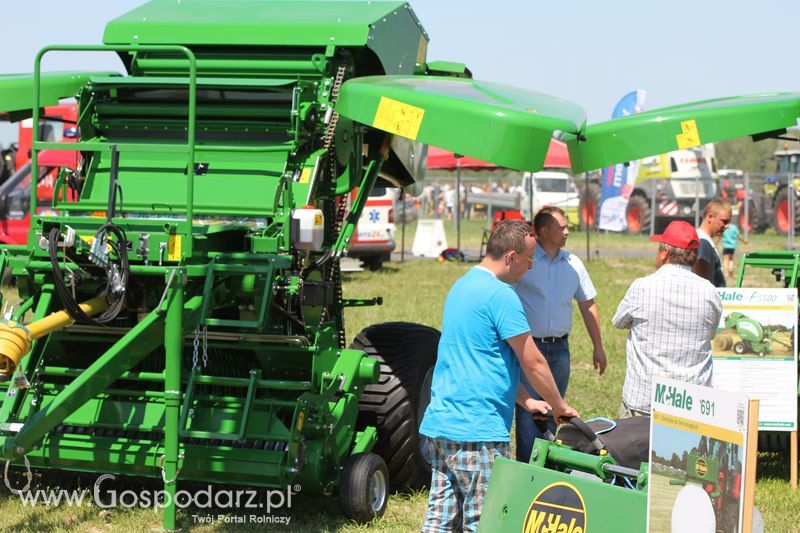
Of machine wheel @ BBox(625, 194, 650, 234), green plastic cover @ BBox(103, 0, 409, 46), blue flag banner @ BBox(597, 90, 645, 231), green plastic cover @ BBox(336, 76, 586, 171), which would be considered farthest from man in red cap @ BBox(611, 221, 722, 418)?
machine wheel @ BBox(625, 194, 650, 234)

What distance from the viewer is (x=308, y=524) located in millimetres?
6105

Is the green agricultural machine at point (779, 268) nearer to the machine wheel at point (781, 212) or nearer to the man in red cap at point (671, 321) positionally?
the man in red cap at point (671, 321)

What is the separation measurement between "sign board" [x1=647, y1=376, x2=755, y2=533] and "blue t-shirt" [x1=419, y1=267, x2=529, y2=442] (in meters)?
0.83

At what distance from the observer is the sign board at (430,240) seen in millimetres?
25844

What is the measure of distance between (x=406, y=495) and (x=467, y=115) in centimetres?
249

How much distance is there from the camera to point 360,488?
19.7 ft

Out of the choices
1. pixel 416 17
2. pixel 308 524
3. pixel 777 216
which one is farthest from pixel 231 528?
pixel 777 216

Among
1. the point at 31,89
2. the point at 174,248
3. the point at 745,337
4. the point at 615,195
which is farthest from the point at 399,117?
the point at 615,195

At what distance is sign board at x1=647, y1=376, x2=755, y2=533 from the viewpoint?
13.3ft

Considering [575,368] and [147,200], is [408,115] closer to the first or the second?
[147,200]

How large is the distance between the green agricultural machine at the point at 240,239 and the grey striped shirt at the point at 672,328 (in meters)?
0.76

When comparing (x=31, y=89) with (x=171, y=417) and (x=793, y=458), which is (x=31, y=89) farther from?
(x=793, y=458)

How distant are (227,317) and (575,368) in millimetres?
5880

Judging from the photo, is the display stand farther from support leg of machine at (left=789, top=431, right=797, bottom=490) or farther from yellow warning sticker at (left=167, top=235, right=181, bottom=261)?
support leg of machine at (left=789, top=431, right=797, bottom=490)
